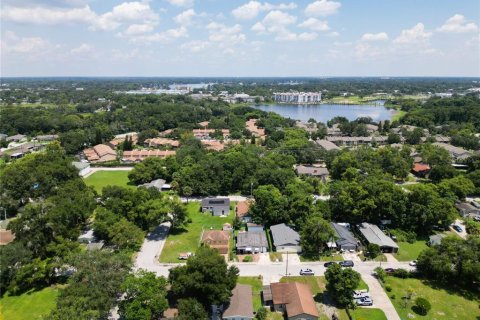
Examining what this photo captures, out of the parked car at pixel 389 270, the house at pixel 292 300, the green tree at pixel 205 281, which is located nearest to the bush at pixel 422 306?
the parked car at pixel 389 270

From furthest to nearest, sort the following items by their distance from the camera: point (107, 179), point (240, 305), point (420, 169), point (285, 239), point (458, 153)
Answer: point (458, 153) → point (420, 169) → point (107, 179) → point (285, 239) → point (240, 305)

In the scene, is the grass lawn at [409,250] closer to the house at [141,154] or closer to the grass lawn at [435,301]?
the grass lawn at [435,301]

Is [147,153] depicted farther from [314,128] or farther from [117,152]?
[314,128]

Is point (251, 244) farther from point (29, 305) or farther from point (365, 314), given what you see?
point (29, 305)

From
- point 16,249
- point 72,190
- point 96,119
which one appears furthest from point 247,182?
point 96,119

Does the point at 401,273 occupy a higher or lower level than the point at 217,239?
lower

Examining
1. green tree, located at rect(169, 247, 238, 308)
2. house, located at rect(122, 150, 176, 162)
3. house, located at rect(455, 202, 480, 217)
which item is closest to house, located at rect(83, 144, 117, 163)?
house, located at rect(122, 150, 176, 162)

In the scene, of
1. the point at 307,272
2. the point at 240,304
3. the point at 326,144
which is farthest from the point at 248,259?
the point at 326,144
